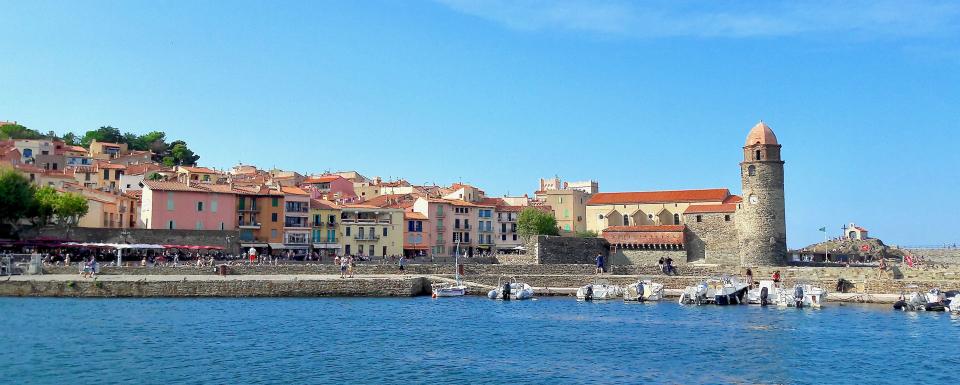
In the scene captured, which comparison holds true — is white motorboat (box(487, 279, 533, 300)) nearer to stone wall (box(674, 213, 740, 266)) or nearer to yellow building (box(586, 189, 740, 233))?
stone wall (box(674, 213, 740, 266))

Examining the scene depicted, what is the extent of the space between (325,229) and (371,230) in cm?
360

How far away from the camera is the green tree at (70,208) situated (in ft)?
182

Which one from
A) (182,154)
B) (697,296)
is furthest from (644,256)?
(182,154)

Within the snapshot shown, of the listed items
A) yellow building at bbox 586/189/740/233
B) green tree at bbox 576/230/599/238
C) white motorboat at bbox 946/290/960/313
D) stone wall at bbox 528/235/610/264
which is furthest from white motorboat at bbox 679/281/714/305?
green tree at bbox 576/230/599/238

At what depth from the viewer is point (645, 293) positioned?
4550 centimetres

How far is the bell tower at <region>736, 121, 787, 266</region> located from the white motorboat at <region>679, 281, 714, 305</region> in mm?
18222

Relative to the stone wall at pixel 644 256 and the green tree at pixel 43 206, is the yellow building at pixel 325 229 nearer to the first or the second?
the green tree at pixel 43 206

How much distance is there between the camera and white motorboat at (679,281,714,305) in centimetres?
4375

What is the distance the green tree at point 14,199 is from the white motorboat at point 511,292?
28371 mm

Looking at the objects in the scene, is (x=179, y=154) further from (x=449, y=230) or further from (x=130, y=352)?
(x=130, y=352)

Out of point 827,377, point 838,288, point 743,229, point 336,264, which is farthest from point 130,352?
point 743,229

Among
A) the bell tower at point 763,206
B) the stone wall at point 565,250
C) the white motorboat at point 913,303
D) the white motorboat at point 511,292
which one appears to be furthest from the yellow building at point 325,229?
the white motorboat at point 913,303

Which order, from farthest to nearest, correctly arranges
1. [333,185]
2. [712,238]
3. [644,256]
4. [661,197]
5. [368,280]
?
1. [333,185]
2. [661,197]
3. [644,256]
4. [712,238]
5. [368,280]

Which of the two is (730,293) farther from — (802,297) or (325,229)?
(325,229)
